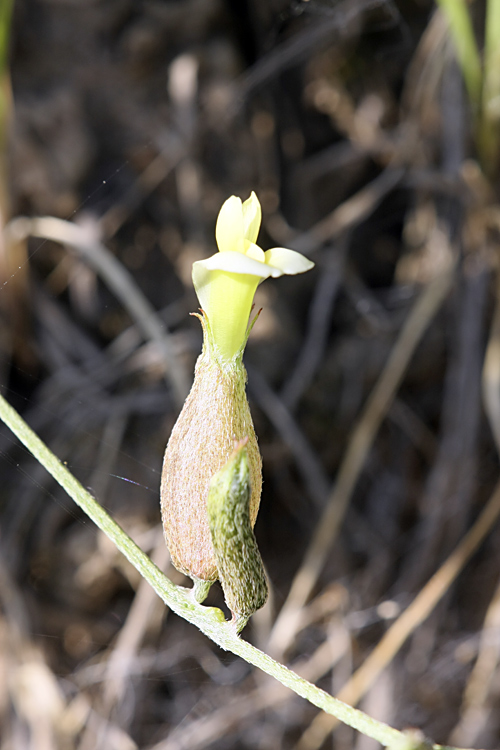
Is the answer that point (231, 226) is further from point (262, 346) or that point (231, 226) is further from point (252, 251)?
point (262, 346)

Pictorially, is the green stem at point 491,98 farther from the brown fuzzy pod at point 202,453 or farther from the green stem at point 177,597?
the green stem at point 177,597

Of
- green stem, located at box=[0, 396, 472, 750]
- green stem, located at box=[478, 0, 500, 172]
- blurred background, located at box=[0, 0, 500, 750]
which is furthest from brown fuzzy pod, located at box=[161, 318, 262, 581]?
green stem, located at box=[478, 0, 500, 172]

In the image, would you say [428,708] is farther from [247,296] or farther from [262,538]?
[247,296]

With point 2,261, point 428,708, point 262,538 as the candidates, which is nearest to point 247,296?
point 2,261

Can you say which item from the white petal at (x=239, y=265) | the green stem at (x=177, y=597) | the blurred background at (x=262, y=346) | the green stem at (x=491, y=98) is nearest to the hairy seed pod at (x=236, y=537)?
the green stem at (x=177, y=597)

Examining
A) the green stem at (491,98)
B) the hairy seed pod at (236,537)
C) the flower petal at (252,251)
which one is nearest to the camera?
the hairy seed pod at (236,537)

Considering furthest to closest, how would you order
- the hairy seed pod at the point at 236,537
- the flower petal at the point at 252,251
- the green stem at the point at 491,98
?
the green stem at the point at 491,98 → the flower petal at the point at 252,251 → the hairy seed pod at the point at 236,537
